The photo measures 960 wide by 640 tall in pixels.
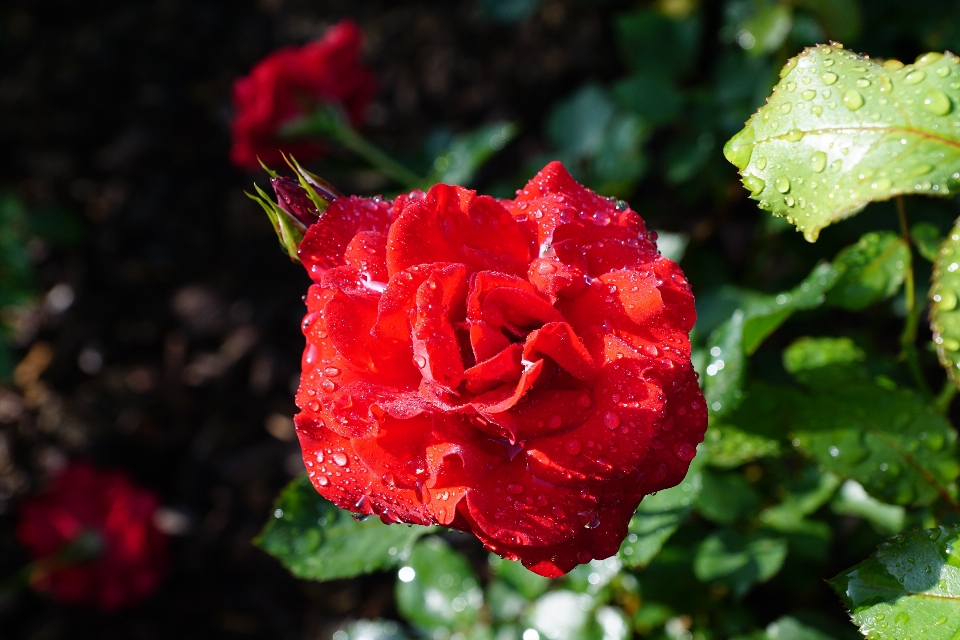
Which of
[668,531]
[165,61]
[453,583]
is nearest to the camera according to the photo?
[668,531]

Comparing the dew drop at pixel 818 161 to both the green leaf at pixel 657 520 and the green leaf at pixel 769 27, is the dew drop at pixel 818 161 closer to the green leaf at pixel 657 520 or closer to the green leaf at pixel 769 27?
the green leaf at pixel 657 520

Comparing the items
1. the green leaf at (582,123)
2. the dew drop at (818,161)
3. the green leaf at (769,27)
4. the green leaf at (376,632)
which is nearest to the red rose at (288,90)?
the green leaf at (582,123)

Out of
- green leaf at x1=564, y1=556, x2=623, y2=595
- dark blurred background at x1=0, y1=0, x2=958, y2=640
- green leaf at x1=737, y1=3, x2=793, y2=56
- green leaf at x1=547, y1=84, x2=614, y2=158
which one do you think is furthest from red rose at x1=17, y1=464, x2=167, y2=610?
green leaf at x1=737, y1=3, x2=793, y2=56

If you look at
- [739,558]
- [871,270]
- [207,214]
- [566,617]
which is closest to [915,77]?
[871,270]

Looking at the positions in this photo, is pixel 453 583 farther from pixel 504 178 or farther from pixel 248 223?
pixel 248 223

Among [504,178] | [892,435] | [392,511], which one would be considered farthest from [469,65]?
[392,511]

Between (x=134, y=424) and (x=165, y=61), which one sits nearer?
(x=134, y=424)
